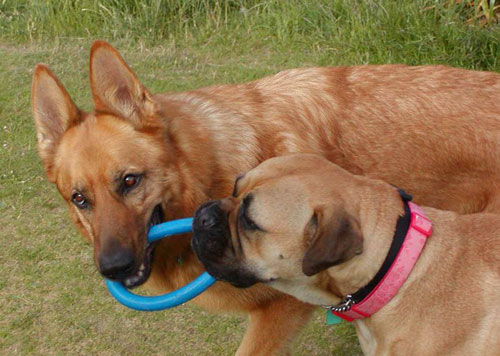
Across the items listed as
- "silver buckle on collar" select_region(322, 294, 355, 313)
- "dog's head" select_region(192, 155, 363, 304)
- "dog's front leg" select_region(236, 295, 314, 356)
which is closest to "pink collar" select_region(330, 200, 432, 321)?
"silver buckle on collar" select_region(322, 294, 355, 313)

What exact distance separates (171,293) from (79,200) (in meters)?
0.71

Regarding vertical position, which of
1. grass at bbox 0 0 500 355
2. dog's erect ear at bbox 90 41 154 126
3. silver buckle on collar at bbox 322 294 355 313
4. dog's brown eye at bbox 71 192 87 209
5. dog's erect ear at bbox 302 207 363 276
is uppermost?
dog's erect ear at bbox 90 41 154 126

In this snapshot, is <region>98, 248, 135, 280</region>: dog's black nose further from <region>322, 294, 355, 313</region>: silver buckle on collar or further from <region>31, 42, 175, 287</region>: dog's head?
<region>322, 294, 355, 313</region>: silver buckle on collar

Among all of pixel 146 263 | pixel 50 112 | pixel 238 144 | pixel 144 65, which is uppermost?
pixel 50 112

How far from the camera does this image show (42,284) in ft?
18.3

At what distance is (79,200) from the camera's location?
12.8ft

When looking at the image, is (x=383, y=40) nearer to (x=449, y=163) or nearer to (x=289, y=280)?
(x=449, y=163)

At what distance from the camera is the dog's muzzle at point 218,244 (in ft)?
11.6

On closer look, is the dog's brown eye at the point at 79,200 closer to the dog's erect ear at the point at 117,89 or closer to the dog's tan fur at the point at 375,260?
the dog's erect ear at the point at 117,89

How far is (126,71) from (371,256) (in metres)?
1.61

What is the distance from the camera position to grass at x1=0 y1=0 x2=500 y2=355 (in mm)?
5066

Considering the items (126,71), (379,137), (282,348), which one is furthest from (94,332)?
(379,137)

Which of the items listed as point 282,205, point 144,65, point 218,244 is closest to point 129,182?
point 218,244

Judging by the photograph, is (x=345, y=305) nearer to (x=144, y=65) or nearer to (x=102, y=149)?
(x=102, y=149)
